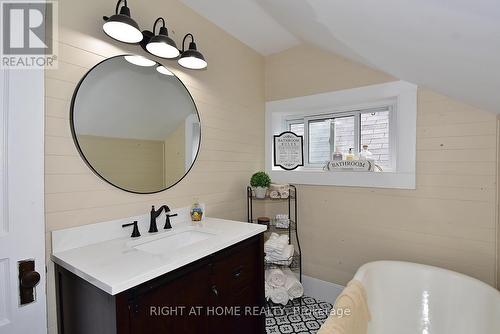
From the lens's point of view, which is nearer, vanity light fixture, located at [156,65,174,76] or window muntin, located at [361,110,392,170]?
vanity light fixture, located at [156,65,174,76]

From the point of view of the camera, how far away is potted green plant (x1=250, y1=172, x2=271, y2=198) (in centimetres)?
231

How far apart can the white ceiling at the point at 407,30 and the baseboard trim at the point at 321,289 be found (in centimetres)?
182

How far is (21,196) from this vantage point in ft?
3.00

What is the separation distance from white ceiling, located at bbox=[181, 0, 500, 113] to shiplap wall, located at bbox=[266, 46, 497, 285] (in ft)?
0.67

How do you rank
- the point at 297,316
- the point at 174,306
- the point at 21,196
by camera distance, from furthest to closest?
the point at 297,316, the point at 174,306, the point at 21,196

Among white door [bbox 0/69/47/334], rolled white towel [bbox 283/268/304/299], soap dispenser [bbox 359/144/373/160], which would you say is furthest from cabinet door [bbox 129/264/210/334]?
soap dispenser [bbox 359/144/373/160]

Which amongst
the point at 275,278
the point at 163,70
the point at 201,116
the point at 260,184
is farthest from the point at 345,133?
the point at 163,70

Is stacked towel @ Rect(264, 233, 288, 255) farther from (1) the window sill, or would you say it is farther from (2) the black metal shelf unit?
(1) the window sill

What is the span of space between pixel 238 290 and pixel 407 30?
166cm

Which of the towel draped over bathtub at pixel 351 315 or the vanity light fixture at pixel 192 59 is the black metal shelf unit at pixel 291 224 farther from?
the vanity light fixture at pixel 192 59

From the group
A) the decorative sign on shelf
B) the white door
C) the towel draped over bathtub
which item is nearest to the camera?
the white door

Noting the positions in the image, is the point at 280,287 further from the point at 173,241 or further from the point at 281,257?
the point at 173,241

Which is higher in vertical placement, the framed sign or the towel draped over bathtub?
the framed sign

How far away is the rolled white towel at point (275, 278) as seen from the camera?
2180 millimetres
